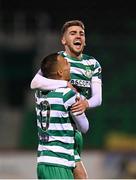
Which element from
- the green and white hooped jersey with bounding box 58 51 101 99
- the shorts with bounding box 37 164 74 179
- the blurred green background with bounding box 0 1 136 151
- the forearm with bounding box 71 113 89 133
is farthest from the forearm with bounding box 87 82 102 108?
the blurred green background with bounding box 0 1 136 151

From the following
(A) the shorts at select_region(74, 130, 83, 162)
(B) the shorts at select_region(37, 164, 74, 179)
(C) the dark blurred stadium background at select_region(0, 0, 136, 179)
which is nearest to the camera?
(B) the shorts at select_region(37, 164, 74, 179)

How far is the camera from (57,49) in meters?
10.7

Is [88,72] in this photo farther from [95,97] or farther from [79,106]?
[79,106]

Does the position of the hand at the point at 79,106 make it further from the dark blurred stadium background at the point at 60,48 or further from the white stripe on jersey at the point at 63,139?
the dark blurred stadium background at the point at 60,48

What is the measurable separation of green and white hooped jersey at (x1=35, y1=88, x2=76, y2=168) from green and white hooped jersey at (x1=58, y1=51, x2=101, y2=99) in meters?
0.27

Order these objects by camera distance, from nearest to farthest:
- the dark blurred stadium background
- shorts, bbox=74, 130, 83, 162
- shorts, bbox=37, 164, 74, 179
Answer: shorts, bbox=37, 164, 74, 179 → shorts, bbox=74, 130, 83, 162 → the dark blurred stadium background

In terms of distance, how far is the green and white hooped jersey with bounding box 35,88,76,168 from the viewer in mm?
3602

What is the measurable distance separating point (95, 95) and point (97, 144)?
678cm

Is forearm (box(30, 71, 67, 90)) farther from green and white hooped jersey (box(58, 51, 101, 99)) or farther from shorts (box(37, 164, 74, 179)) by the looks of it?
shorts (box(37, 164, 74, 179))

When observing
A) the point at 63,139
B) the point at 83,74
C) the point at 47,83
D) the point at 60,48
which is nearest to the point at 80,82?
the point at 83,74

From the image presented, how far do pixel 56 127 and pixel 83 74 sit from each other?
438 millimetres

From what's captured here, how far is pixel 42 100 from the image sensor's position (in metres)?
3.64

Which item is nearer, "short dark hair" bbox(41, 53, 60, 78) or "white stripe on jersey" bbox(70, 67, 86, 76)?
"short dark hair" bbox(41, 53, 60, 78)
